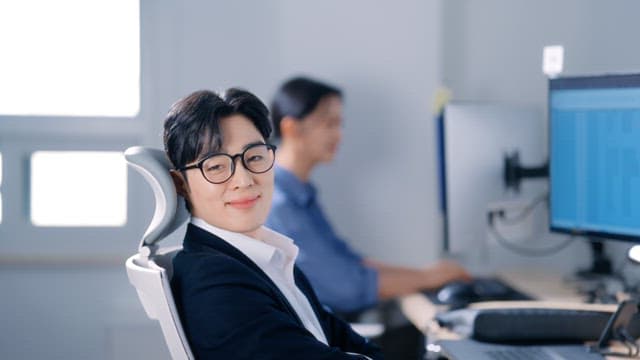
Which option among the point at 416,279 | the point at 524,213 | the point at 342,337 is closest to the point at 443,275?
the point at 416,279

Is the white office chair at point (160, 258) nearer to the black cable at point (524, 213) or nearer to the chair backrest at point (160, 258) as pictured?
the chair backrest at point (160, 258)

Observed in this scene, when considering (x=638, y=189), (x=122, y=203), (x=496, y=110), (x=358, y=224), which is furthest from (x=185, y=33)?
(x=638, y=189)

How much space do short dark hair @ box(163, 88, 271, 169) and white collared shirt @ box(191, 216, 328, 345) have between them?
0.12 m

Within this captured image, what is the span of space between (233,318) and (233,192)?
241mm

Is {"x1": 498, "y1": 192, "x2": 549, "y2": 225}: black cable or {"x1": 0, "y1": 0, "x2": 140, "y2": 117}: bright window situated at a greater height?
{"x1": 0, "y1": 0, "x2": 140, "y2": 117}: bright window

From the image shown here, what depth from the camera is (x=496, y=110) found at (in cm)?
246

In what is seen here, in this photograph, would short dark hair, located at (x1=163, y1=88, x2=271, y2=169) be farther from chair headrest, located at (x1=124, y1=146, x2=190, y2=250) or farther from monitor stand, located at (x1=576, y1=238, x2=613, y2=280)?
monitor stand, located at (x1=576, y1=238, x2=613, y2=280)

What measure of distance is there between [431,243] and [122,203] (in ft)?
3.38

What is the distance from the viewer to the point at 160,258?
4.82ft

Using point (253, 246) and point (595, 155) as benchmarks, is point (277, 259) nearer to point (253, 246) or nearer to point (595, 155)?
point (253, 246)

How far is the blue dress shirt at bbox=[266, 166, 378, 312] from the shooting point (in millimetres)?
2477

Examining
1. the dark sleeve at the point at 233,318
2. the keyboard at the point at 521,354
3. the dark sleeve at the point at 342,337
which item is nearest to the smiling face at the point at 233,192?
the dark sleeve at the point at 233,318

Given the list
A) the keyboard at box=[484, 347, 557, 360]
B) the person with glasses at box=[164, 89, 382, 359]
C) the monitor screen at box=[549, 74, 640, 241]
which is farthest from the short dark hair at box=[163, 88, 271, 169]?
the monitor screen at box=[549, 74, 640, 241]

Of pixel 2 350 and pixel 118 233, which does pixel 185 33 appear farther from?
pixel 2 350
